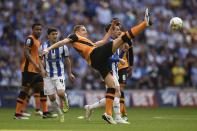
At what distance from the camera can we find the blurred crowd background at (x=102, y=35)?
29.2m

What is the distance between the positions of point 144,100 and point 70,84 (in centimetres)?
327

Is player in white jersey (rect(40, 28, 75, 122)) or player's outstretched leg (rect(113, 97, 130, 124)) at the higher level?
player in white jersey (rect(40, 28, 75, 122))

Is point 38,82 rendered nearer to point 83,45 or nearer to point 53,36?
point 53,36

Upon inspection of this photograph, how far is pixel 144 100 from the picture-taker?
97.0ft

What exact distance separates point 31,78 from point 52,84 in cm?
175

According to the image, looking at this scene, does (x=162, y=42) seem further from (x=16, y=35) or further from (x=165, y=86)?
(x=16, y=35)

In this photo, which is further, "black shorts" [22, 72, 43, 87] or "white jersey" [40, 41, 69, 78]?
Result: "black shorts" [22, 72, 43, 87]

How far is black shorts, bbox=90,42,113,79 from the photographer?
16172 mm

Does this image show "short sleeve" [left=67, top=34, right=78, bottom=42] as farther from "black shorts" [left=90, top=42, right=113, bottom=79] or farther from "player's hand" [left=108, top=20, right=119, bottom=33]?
"player's hand" [left=108, top=20, right=119, bottom=33]

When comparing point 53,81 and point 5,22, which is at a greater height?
point 5,22

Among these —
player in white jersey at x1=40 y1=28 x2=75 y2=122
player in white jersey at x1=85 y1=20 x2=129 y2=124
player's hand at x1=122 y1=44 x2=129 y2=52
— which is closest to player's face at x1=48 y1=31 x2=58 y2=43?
player in white jersey at x1=40 y1=28 x2=75 y2=122

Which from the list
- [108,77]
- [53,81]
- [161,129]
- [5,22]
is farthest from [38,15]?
[161,129]

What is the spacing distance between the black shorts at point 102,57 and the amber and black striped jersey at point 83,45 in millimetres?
302

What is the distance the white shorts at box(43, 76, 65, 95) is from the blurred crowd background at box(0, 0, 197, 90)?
9327 mm
